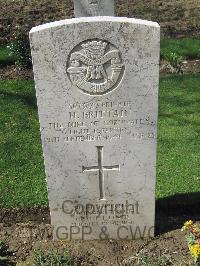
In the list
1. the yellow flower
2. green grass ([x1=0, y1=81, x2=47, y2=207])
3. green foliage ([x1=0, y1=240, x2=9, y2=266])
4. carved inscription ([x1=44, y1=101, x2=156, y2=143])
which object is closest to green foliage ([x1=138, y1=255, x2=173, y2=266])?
the yellow flower

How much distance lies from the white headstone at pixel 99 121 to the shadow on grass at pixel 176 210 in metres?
0.34

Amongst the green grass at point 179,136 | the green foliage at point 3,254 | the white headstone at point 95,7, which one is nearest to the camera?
the green foliage at point 3,254

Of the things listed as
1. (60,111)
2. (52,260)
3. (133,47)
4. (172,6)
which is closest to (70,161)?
(60,111)

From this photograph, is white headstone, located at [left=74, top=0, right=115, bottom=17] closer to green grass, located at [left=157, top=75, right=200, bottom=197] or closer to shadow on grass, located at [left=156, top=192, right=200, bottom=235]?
green grass, located at [left=157, top=75, right=200, bottom=197]

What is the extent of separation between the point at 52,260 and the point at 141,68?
6.90 feet

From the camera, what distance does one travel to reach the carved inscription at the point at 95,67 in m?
4.24

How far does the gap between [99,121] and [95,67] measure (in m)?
0.55

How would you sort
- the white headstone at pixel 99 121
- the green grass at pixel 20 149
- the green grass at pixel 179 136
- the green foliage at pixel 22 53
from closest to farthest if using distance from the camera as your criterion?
1. the white headstone at pixel 99 121
2. the green grass at pixel 20 149
3. the green grass at pixel 179 136
4. the green foliage at pixel 22 53

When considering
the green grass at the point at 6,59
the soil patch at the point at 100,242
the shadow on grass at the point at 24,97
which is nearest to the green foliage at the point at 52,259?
the soil patch at the point at 100,242

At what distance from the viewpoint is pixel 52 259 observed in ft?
15.8

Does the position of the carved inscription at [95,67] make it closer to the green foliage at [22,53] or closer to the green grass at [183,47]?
the green foliage at [22,53]

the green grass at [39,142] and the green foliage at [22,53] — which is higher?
the green foliage at [22,53]

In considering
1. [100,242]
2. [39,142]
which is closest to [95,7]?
[39,142]

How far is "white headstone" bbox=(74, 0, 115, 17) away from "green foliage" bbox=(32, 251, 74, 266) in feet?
18.2
